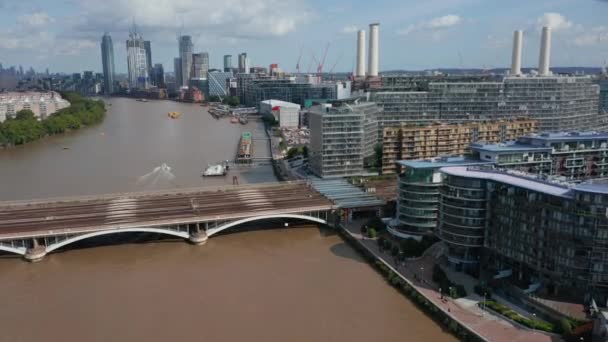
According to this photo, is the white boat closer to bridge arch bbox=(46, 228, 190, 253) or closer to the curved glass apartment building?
bridge arch bbox=(46, 228, 190, 253)

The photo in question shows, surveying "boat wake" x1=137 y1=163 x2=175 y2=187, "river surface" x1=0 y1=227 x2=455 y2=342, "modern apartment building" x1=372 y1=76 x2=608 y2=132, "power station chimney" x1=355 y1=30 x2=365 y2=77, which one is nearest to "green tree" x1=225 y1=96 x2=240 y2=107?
"power station chimney" x1=355 y1=30 x2=365 y2=77

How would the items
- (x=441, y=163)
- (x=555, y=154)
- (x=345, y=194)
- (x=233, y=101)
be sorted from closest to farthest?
(x=441, y=163)
(x=555, y=154)
(x=345, y=194)
(x=233, y=101)

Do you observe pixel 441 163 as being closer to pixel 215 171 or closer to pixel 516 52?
pixel 215 171

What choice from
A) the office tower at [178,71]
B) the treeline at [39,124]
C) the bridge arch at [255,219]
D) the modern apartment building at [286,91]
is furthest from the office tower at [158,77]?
the bridge arch at [255,219]

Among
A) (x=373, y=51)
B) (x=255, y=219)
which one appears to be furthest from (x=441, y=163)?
(x=373, y=51)

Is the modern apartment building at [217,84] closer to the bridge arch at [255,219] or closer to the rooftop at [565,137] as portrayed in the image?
the bridge arch at [255,219]

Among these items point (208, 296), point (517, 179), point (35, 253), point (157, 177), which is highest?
point (517, 179)

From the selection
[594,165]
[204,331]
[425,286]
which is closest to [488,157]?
[594,165]
